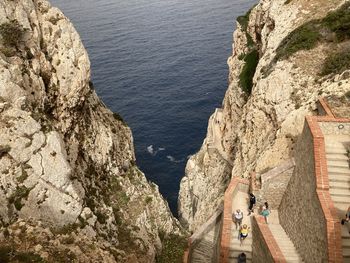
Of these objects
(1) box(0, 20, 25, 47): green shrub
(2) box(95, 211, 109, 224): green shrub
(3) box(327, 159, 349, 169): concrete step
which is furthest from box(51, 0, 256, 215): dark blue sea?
(3) box(327, 159, 349, 169): concrete step

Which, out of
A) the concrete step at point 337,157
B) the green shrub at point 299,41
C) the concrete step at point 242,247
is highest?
the green shrub at point 299,41

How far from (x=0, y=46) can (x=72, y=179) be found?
468 inches

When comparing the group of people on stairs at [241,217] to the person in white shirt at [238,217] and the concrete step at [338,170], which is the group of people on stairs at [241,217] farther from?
the concrete step at [338,170]

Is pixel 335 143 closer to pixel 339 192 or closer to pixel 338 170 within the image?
pixel 338 170

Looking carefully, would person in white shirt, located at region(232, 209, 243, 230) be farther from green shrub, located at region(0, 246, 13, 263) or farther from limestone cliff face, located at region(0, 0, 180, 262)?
green shrub, located at region(0, 246, 13, 263)

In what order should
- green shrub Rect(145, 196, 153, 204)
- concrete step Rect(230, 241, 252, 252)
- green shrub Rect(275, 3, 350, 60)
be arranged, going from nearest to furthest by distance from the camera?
concrete step Rect(230, 241, 252, 252) → green shrub Rect(275, 3, 350, 60) → green shrub Rect(145, 196, 153, 204)

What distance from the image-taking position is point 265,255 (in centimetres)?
2000

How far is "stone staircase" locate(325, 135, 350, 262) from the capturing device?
17734mm

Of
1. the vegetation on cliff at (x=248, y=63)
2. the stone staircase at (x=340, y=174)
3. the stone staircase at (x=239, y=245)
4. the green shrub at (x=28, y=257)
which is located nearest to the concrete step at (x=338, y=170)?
the stone staircase at (x=340, y=174)

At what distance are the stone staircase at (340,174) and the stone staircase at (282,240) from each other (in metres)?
3.76

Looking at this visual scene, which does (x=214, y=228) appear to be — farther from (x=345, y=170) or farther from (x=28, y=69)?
(x=28, y=69)

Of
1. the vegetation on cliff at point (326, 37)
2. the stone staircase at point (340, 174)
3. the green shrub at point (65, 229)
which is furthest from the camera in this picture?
the vegetation on cliff at point (326, 37)

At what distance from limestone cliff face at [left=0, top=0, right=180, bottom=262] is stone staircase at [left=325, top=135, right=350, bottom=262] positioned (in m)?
13.6

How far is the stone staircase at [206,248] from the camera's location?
2780 cm
